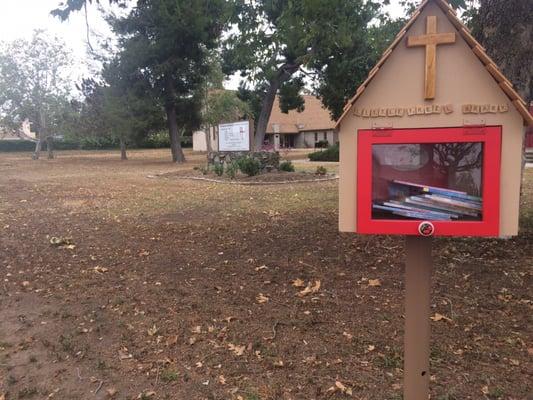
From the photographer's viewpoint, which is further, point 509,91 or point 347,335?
point 347,335

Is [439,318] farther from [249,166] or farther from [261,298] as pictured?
[249,166]

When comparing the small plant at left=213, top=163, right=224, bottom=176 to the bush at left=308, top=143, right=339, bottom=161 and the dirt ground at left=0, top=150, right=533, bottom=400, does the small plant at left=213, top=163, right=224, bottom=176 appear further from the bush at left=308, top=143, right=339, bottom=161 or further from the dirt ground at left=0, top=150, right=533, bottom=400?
the bush at left=308, top=143, right=339, bottom=161

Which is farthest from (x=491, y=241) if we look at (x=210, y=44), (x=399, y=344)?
(x=210, y=44)

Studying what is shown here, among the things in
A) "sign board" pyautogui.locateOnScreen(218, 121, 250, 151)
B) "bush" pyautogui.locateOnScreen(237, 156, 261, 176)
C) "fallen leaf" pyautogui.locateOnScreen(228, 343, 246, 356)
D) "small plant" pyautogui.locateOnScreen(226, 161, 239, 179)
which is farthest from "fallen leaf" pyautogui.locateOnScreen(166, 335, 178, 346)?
"sign board" pyautogui.locateOnScreen(218, 121, 250, 151)

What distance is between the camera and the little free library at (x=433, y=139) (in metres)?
2.07

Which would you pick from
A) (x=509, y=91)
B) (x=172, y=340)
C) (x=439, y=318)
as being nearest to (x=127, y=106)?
(x=172, y=340)

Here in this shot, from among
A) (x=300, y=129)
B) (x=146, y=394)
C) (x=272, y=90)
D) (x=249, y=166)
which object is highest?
(x=272, y=90)

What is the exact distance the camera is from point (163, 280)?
5.00 metres

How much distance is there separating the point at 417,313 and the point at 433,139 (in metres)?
0.85

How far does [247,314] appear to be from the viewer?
4117 millimetres

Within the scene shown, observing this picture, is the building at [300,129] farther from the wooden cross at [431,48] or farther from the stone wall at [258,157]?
the wooden cross at [431,48]

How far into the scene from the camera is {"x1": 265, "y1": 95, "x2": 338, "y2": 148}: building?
5447 centimetres

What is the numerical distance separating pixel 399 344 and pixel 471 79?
210 centimetres

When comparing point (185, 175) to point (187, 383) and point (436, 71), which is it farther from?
point (436, 71)
